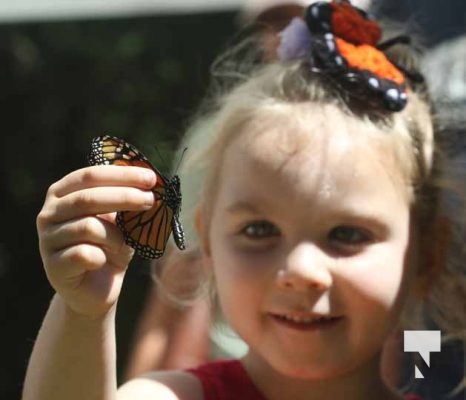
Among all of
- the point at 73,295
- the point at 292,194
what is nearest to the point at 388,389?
the point at 292,194

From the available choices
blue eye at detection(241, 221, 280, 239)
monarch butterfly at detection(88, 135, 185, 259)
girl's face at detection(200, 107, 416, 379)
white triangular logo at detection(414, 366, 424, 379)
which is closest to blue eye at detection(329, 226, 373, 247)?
girl's face at detection(200, 107, 416, 379)

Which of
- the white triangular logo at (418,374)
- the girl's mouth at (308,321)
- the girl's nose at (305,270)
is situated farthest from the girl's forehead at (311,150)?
the white triangular logo at (418,374)

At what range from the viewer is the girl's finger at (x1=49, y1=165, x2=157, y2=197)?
1.64 metres

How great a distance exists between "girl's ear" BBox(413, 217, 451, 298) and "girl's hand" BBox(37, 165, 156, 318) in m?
0.84

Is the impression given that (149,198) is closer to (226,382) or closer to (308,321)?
(308,321)

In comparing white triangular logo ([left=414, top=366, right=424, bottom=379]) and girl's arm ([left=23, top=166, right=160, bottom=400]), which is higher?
girl's arm ([left=23, top=166, right=160, bottom=400])

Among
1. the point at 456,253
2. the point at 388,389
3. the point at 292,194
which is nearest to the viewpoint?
the point at 292,194

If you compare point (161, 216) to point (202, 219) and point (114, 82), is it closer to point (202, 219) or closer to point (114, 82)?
point (202, 219)

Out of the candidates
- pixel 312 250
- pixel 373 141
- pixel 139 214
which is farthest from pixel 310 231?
pixel 139 214

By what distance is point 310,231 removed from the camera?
208 centimetres

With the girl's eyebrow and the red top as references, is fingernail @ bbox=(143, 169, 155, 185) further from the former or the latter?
the red top

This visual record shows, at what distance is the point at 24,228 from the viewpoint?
596 cm

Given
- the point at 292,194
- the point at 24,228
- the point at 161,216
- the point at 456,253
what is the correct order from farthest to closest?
the point at 24,228
the point at 456,253
the point at 292,194
the point at 161,216

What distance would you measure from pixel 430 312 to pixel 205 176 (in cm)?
63
